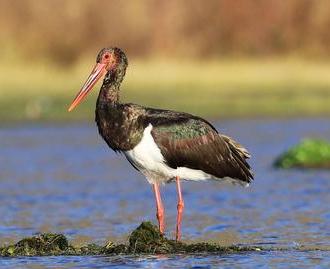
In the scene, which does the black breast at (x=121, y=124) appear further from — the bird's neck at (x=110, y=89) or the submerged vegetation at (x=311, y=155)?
the submerged vegetation at (x=311, y=155)

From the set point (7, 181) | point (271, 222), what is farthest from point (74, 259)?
point (7, 181)

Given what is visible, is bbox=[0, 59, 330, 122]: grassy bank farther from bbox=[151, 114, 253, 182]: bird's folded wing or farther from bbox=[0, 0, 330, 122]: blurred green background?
bbox=[151, 114, 253, 182]: bird's folded wing

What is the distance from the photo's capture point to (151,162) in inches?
462

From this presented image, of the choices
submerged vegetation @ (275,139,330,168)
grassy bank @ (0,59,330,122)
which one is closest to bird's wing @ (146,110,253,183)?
submerged vegetation @ (275,139,330,168)

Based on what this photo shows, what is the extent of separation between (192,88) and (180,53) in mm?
2666

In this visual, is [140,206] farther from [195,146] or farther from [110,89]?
[110,89]

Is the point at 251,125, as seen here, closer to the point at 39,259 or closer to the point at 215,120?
the point at 215,120

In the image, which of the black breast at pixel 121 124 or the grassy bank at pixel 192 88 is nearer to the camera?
the black breast at pixel 121 124

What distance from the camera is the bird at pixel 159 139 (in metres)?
11.7

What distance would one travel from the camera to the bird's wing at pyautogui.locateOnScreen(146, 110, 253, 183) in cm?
1181

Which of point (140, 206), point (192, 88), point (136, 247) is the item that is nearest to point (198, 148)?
point (136, 247)

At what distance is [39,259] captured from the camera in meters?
11.1

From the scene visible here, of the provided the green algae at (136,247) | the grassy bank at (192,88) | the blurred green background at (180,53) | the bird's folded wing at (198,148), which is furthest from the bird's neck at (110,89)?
the blurred green background at (180,53)

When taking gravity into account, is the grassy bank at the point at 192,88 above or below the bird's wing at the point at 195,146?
above
